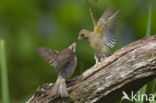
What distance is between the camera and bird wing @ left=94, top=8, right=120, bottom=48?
473 cm

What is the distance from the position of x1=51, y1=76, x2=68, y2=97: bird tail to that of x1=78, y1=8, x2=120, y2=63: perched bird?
0.40 m

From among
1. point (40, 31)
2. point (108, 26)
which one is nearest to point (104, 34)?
point (108, 26)

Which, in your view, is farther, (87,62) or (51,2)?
(51,2)

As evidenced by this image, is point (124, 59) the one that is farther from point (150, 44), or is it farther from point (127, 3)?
point (127, 3)

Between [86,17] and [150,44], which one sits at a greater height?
[86,17]

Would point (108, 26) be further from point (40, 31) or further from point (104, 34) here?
point (40, 31)

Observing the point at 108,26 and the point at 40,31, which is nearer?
the point at 108,26

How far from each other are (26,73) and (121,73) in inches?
89.2

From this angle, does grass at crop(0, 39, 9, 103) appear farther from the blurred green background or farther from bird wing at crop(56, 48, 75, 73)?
the blurred green background

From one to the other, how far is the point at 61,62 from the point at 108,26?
23.7 inches

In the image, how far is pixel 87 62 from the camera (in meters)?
6.04

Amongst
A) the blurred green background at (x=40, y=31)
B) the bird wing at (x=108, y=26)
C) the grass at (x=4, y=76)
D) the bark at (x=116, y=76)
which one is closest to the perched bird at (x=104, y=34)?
the bird wing at (x=108, y=26)

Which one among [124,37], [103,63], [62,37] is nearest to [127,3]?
[124,37]

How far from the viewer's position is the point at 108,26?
15.5ft
